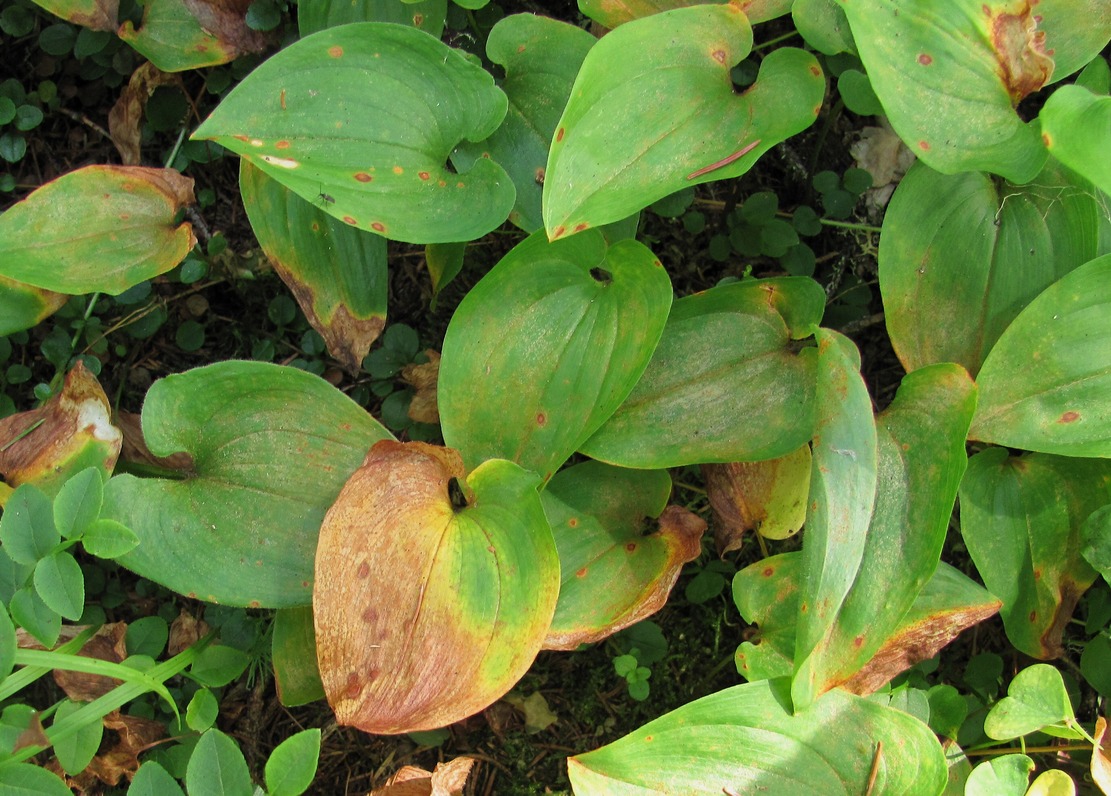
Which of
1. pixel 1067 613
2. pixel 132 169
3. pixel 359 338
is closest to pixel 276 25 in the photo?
pixel 132 169

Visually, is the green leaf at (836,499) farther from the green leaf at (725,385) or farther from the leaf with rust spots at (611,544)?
the leaf with rust spots at (611,544)

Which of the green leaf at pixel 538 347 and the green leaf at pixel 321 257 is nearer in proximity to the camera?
Answer: the green leaf at pixel 538 347

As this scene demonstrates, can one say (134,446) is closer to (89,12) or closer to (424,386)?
(424,386)

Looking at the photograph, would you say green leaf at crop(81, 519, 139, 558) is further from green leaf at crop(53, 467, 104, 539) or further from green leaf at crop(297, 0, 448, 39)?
green leaf at crop(297, 0, 448, 39)

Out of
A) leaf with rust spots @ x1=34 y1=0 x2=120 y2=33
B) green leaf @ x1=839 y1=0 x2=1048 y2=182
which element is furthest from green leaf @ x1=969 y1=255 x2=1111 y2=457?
leaf with rust spots @ x1=34 y1=0 x2=120 y2=33

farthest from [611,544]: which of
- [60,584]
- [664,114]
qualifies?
[60,584]

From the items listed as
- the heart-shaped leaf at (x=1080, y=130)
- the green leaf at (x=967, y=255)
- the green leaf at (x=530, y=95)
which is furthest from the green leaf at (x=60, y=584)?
the heart-shaped leaf at (x=1080, y=130)
